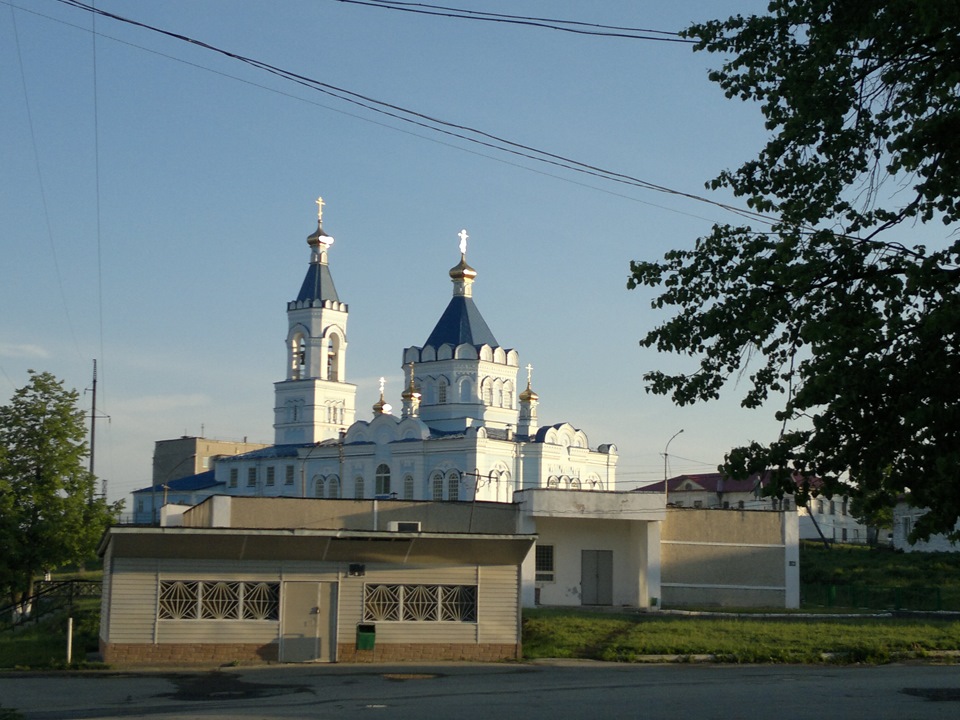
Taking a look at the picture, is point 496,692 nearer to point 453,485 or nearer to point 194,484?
point 453,485

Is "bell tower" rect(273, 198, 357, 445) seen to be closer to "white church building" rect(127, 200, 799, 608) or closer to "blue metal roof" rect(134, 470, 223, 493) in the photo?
"white church building" rect(127, 200, 799, 608)

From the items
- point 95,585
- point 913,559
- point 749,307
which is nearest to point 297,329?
point 913,559

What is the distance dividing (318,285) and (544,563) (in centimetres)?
6109

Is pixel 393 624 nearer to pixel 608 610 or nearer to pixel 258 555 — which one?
pixel 258 555

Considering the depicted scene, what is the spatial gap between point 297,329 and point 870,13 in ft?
295

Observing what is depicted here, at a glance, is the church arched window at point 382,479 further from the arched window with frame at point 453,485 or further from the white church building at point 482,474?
the arched window with frame at point 453,485

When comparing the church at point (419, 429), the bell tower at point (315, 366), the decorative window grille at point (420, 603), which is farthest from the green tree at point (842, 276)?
the bell tower at point (315, 366)

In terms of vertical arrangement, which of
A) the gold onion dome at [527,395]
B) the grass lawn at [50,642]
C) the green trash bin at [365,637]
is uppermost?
the gold onion dome at [527,395]

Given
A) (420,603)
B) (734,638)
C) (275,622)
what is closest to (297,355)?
(734,638)

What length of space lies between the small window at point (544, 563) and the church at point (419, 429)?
30087 millimetres

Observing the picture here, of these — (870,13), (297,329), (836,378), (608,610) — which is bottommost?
(608,610)

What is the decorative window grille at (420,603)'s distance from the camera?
26375 millimetres

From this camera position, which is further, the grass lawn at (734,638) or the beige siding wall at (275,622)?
the grass lawn at (734,638)

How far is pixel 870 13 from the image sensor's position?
43.8ft
